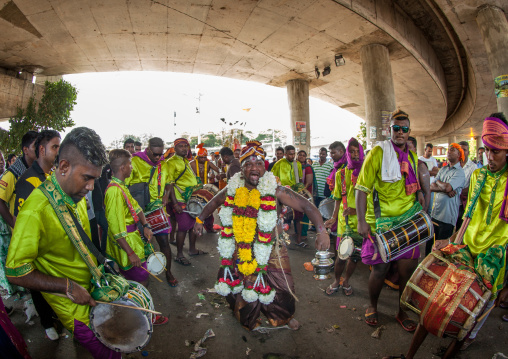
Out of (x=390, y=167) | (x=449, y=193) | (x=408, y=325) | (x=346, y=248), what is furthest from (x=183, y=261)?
(x=449, y=193)

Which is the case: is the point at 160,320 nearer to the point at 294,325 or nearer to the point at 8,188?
the point at 294,325

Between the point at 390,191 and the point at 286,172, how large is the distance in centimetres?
412

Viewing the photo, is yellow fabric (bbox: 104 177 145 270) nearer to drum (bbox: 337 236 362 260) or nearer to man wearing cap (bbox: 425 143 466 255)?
drum (bbox: 337 236 362 260)

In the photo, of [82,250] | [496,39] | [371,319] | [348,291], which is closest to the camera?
[82,250]

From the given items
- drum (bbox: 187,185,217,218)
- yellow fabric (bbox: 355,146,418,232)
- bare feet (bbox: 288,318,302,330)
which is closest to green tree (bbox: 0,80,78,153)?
drum (bbox: 187,185,217,218)

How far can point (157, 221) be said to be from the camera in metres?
4.87

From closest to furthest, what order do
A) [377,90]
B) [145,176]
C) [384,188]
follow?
[384,188] → [145,176] → [377,90]

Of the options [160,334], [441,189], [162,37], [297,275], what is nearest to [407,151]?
[441,189]

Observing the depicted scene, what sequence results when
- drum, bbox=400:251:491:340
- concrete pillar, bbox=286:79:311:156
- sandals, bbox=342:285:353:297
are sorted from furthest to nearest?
1. concrete pillar, bbox=286:79:311:156
2. sandals, bbox=342:285:353:297
3. drum, bbox=400:251:491:340

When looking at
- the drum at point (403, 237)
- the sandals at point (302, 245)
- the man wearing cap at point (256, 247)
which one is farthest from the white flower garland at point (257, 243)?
the sandals at point (302, 245)

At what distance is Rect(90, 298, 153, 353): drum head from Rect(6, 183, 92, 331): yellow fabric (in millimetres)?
109

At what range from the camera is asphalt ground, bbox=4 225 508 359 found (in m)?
3.26

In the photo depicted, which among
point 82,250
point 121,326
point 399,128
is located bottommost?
point 121,326

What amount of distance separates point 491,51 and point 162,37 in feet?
33.7
